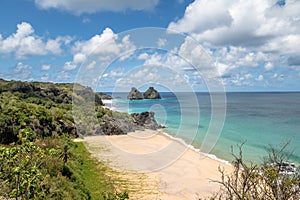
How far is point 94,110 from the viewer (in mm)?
45469

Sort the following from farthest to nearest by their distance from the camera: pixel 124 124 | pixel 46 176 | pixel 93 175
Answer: pixel 124 124, pixel 93 175, pixel 46 176

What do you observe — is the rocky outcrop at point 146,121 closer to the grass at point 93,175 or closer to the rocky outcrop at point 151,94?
the grass at point 93,175

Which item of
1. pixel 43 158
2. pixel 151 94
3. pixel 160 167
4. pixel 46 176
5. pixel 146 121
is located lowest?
pixel 160 167

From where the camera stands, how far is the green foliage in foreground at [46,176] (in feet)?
21.6

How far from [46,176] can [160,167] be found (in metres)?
13.2

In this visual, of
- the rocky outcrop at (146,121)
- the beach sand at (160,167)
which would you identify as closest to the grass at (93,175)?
the beach sand at (160,167)

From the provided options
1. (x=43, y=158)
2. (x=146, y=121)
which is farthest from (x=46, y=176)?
(x=146, y=121)

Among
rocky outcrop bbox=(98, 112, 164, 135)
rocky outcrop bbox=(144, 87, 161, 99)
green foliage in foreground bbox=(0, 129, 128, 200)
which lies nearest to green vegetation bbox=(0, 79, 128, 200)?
green foliage in foreground bbox=(0, 129, 128, 200)

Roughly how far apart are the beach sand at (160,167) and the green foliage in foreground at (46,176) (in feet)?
6.84

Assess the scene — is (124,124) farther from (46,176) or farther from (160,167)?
(46,176)

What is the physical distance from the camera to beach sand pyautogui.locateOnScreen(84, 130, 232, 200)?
1783cm

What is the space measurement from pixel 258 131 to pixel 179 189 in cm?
3296

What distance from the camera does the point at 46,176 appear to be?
12.5m

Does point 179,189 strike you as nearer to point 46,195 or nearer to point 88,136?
point 46,195
